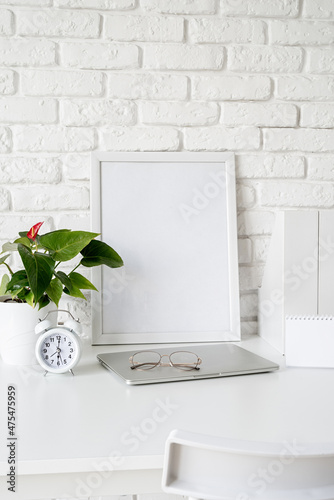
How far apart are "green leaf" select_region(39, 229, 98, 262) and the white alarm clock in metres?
0.16

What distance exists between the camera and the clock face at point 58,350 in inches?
48.6

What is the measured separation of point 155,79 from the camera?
5.33 ft

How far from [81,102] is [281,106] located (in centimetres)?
60

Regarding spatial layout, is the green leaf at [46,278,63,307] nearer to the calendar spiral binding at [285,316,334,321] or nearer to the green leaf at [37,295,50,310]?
the green leaf at [37,295,50,310]

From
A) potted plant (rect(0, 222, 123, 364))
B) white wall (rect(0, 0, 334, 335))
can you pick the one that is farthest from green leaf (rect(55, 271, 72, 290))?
white wall (rect(0, 0, 334, 335))

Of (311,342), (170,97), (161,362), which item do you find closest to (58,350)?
(161,362)

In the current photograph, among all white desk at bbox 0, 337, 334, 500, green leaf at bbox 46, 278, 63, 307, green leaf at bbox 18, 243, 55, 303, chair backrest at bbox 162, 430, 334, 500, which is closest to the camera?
chair backrest at bbox 162, 430, 334, 500

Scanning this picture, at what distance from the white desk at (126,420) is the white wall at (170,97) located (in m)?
0.54

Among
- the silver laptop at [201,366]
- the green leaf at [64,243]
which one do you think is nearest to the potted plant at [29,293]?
the green leaf at [64,243]

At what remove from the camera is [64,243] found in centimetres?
129

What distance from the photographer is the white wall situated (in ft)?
5.18

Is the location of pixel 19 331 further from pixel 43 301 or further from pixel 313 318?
pixel 313 318

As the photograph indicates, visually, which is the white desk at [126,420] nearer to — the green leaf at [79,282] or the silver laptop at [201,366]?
the silver laptop at [201,366]

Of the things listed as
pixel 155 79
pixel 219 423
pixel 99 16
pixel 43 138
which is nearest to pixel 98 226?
pixel 43 138
